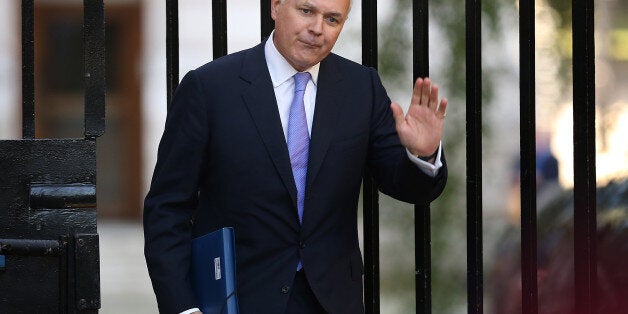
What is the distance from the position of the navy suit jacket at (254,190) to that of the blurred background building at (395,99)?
1.52 ft

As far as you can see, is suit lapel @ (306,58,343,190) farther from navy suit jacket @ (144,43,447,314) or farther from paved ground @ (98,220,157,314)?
paved ground @ (98,220,157,314)

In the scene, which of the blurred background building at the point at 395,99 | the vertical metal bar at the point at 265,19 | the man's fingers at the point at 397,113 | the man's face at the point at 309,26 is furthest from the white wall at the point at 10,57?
the man's fingers at the point at 397,113

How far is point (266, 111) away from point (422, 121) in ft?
1.53

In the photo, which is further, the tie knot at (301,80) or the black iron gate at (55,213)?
the black iron gate at (55,213)

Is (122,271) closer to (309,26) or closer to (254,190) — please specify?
(254,190)

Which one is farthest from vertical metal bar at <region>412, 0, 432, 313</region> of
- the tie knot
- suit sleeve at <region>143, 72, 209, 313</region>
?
suit sleeve at <region>143, 72, 209, 313</region>

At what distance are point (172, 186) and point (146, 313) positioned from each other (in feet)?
2.42

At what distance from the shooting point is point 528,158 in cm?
369

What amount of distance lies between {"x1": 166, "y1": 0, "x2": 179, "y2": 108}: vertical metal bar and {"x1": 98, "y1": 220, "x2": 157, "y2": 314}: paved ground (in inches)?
18.5

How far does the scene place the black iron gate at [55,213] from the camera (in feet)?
Result: 10.9

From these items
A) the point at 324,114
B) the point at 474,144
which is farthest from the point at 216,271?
the point at 474,144

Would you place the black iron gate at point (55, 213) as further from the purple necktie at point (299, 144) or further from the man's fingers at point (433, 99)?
the man's fingers at point (433, 99)

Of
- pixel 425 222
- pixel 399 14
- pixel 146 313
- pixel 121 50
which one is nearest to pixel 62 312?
pixel 146 313

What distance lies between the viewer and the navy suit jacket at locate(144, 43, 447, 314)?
9.77 ft
